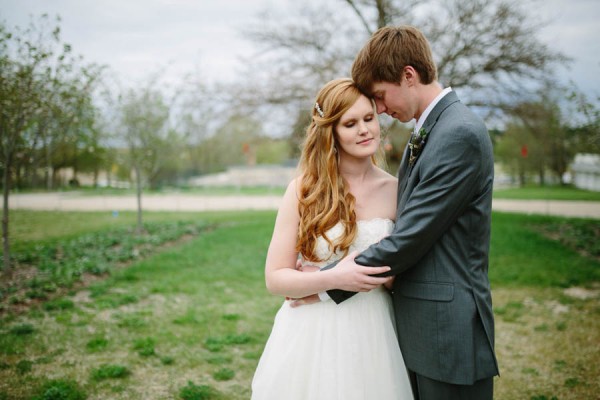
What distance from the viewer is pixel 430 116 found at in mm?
2217

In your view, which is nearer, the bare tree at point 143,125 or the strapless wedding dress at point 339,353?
the strapless wedding dress at point 339,353

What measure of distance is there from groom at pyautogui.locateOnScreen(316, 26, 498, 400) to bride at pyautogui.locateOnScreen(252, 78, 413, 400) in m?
0.18

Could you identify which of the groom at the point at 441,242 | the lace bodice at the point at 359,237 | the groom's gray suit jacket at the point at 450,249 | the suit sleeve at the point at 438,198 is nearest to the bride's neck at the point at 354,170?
the lace bodice at the point at 359,237

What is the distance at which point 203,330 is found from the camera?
5754mm

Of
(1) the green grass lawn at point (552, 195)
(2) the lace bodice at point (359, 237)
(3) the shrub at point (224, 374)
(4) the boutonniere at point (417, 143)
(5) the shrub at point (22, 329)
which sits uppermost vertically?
(4) the boutonniere at point (417, 143)

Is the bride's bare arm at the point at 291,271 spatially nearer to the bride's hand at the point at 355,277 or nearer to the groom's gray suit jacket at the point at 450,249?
the bride's hand at the point at 355,277

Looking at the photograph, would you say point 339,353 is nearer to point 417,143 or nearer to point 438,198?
point 438,198

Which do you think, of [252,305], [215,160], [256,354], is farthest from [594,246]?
[215,160]

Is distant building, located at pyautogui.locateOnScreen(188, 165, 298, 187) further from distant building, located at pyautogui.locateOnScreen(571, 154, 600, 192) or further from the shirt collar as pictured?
the shirt collar

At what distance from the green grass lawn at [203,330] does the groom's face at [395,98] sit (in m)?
3.13

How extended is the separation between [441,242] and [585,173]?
4722cm

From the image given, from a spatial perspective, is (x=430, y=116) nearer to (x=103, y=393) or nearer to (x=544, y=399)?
(x=544, y=399)

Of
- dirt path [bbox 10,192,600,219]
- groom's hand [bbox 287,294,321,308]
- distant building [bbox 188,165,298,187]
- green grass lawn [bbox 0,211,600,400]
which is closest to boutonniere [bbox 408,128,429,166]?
groom's hand [bbox 287,294,321,308]

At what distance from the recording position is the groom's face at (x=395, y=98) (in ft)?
7.45
